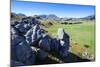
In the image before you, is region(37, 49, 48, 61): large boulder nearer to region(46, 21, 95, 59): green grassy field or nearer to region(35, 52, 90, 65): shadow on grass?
region(35, 52, 90, 65): shadow on grass

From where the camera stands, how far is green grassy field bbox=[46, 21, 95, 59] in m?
2.33

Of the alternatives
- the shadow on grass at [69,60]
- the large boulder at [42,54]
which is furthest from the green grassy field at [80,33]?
the large boulder at [42,54]

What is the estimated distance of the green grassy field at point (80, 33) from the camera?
233 centimetres

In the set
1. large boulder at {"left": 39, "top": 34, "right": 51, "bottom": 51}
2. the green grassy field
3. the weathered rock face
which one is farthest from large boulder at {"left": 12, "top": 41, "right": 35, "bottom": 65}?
the green grassy field

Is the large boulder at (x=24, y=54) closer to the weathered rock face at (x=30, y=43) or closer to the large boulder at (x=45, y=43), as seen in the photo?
the weathered rock face at (x=30, y=43)

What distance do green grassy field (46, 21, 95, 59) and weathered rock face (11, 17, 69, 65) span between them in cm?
7

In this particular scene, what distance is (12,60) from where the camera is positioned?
2105mm

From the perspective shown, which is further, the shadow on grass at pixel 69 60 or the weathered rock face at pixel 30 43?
the shadow on grass at pixel 69 60

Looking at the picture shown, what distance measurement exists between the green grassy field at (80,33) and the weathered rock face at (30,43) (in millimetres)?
68

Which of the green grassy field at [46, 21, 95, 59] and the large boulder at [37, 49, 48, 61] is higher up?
the green grassy field at [46, 21, 95, 59]

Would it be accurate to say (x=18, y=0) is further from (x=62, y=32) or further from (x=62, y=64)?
(x=62, y=64)
